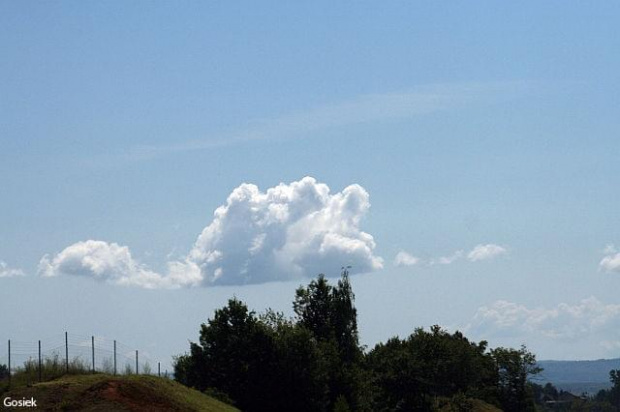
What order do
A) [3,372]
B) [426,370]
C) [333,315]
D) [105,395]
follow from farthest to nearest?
[426,370] → [333,315] → [3,372] → [105,395]

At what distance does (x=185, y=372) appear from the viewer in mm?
90688

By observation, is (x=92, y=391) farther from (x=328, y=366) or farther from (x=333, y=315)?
(x=333, y=315)

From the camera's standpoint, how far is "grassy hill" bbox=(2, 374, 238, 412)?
5503 centimetres

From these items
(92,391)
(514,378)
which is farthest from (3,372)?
(514,378)

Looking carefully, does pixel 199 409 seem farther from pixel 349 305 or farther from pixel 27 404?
pixel 349 305

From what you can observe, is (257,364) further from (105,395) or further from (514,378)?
(514,378)

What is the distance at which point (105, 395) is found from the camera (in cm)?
5641

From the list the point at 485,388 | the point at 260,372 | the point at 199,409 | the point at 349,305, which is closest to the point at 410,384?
the point at 349,305

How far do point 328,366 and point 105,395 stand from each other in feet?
126

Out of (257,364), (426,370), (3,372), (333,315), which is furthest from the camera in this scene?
(426,370)

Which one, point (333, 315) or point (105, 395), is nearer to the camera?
point (105, 395)

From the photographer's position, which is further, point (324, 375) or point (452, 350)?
point (452, 350)

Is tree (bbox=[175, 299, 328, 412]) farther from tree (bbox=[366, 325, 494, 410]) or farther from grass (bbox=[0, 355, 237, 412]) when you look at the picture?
tree (bbox=[366, 325, 494, 410])

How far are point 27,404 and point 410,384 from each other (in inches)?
3268
